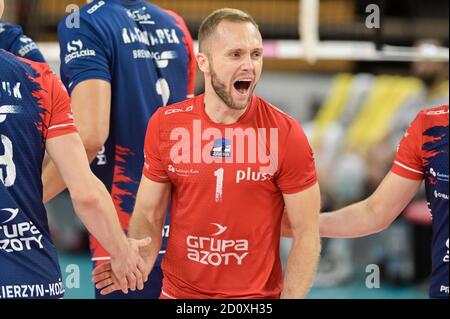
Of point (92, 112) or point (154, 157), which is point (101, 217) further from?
point (92, 112)

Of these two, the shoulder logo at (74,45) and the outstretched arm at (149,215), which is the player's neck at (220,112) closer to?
the outstretched arm at (149,215)

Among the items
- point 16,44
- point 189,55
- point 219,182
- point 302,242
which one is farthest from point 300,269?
point 16,44

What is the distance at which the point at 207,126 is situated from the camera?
4.25m

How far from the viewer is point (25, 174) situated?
391 centimetres

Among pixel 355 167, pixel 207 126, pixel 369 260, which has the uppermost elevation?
pixel 207 126

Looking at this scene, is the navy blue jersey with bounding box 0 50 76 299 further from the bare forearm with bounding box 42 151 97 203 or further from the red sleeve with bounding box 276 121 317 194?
the red sleeve with bounding box 276 121 317 194

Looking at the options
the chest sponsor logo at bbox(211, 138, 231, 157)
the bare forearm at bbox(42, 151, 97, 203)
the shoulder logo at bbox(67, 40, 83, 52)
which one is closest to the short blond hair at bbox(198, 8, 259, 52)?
the chest sponsor logo at bbox(211, 138, 231, 157)

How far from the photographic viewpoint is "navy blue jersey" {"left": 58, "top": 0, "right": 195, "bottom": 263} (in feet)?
15.9

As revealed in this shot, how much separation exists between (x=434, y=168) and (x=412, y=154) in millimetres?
141

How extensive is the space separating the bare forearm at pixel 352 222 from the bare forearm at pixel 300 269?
0.54 meters
